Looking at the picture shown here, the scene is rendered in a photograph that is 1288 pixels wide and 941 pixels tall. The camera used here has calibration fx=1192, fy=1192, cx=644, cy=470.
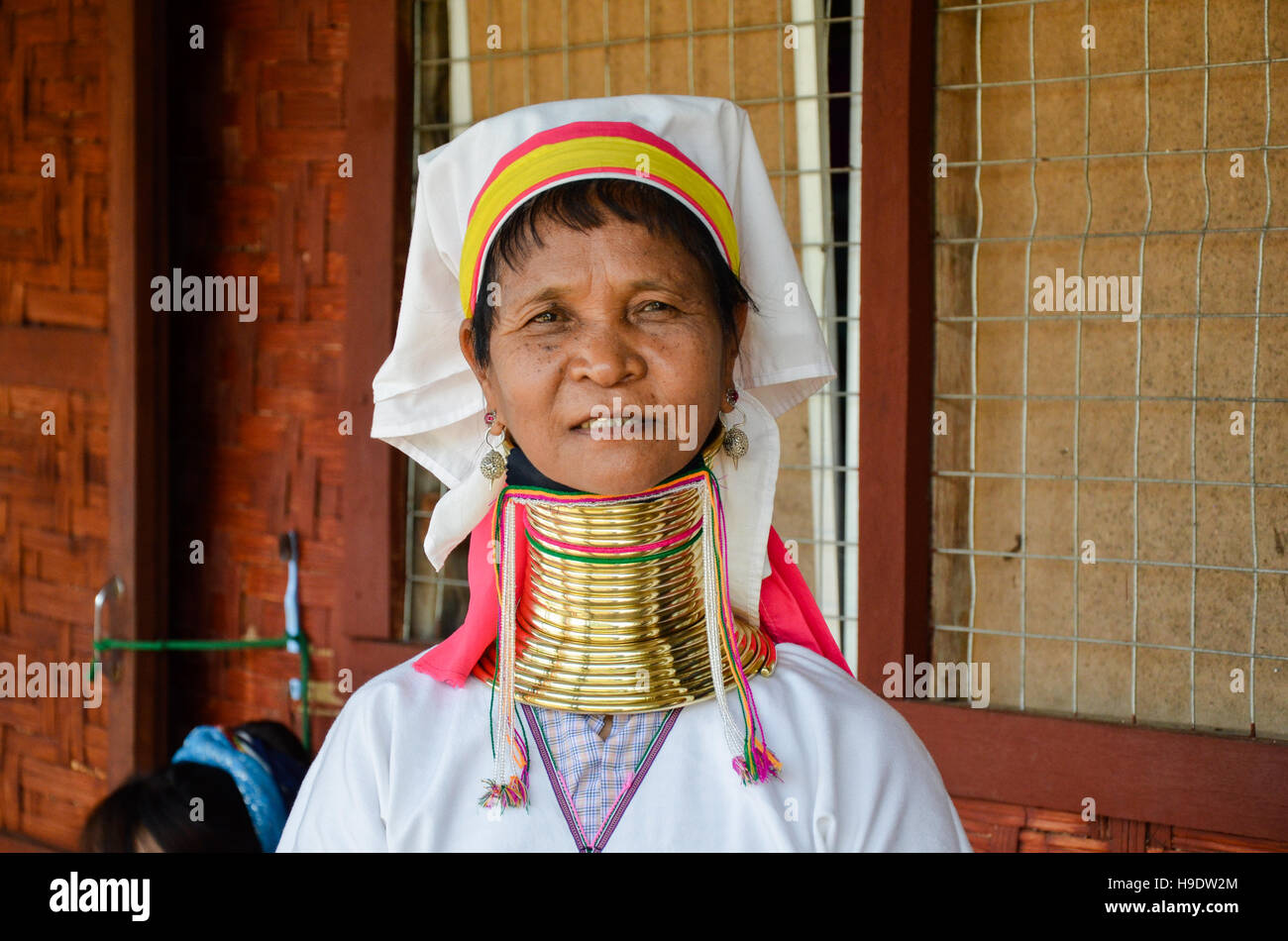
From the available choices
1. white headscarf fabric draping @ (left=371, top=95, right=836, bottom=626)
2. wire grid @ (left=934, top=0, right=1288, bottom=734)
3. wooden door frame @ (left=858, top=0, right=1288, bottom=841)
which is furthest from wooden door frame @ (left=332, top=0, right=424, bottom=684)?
white headscarf fabric draping @ (left=371, top=95, right=836, bottom=626)

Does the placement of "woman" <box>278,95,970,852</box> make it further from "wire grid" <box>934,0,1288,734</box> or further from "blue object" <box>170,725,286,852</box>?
"wire grid" <box>934,0,1288,734</box>

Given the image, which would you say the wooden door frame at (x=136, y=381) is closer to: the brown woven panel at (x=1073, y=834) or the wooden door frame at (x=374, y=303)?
the wooden door frame at (x=374, y=303)

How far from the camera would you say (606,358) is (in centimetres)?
157

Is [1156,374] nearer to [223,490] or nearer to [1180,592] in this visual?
[1180,592]

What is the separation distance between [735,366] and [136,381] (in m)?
2.81

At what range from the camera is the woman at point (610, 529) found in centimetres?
162

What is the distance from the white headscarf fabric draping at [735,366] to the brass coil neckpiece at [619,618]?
0.37 feet

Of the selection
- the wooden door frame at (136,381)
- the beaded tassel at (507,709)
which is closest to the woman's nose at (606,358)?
the beaded tassel at (507,709)

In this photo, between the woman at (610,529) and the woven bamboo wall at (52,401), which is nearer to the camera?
the woman at (610,529)

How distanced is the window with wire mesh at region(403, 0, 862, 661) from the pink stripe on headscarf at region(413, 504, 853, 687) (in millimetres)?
1546

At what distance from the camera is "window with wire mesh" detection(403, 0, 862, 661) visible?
344 centimetres

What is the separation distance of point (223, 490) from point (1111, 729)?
2968 mm

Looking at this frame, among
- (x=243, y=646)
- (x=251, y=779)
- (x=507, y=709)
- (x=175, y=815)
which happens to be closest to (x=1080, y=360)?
(x=507, y=709)

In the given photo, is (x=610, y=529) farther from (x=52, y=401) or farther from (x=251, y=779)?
(x=52, y=401)
